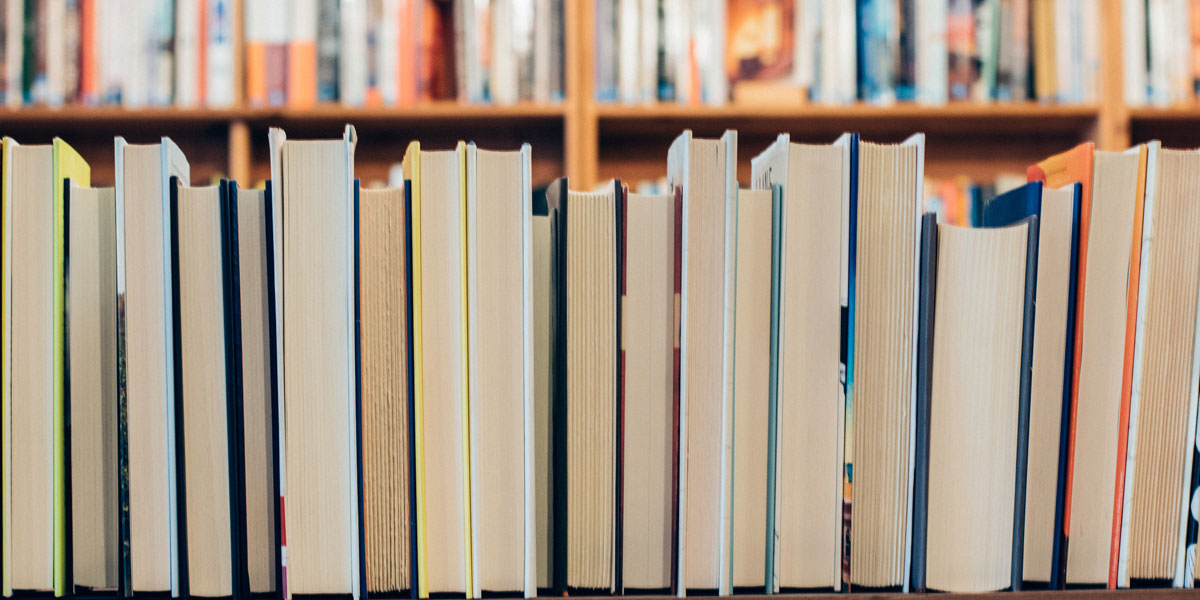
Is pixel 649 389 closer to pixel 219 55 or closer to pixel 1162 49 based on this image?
pixel 219 55

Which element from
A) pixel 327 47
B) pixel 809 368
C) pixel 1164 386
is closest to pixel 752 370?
pixel 809 368

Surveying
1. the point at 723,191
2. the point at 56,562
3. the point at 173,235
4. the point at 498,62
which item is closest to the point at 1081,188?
the point at 723,191

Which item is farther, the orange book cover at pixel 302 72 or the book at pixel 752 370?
the orange book cover at pixel 302 72

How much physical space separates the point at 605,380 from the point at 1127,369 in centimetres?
33

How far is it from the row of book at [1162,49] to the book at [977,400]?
118cm

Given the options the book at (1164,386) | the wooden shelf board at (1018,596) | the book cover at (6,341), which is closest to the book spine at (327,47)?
the book cover at (6,341)

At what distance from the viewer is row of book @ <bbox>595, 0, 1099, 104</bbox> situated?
134cm

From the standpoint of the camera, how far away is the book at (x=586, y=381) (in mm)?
467

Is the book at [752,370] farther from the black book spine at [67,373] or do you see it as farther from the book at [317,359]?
the black book spine at [67,373]

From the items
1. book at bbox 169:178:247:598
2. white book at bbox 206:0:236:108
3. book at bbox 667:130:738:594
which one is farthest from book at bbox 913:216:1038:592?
white book at bbox 206:0:236:108

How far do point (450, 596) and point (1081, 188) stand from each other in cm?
48

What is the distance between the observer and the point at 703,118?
4.48 feet

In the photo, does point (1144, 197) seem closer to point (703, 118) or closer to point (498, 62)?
point (703, 118)

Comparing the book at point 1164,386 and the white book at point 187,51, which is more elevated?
the white book at point 187,51
